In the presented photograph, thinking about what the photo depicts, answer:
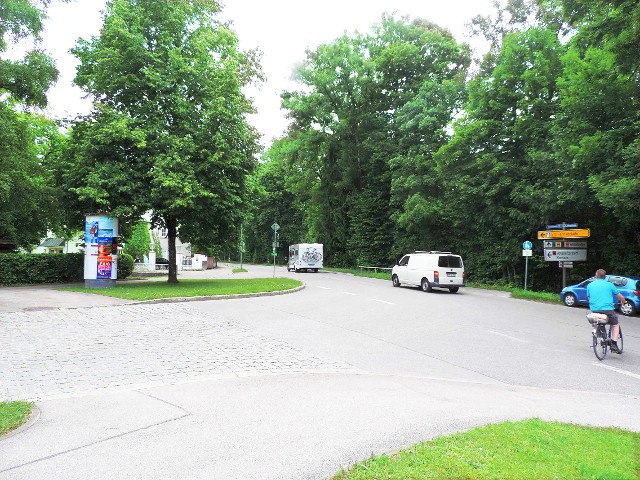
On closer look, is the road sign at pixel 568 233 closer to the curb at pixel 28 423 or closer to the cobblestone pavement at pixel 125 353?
the cobblestone pavement at pixel 125 353

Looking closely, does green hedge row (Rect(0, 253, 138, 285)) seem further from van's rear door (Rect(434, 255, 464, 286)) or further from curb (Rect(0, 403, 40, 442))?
curb (Rect(0, 403, 40, 442))

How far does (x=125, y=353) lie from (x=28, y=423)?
3754 millimetres

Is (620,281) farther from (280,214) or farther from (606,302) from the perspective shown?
(280,214)

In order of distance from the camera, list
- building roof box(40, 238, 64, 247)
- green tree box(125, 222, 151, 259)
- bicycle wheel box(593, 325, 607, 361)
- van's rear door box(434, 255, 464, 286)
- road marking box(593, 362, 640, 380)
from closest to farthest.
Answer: road marking box(593, 362, 640, 380)
bicycle wheel box(593, 325, 607, 361)
van's rear door box(434, 255, 464, 286)
green tree box(125, 222, 151, 259)
building roof box(40, 238, 64, 247)

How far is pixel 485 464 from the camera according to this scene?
12.1 feet

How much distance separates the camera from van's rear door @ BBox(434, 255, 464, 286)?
24219 mm

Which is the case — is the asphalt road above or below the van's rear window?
below

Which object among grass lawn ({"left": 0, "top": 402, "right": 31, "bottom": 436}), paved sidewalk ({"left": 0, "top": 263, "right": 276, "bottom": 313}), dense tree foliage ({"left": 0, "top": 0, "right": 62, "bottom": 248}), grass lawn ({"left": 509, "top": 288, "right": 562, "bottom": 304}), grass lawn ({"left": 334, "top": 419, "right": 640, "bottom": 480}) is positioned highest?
dense tree foliage ({"left": 0, "top": 0, "right": 62, "bottom": 248})

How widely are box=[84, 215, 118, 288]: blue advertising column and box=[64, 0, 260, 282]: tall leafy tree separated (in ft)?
2.84

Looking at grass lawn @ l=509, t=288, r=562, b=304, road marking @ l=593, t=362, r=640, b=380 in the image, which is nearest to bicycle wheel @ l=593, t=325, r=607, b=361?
road marking @ l=593, t=362, r=640, b=380

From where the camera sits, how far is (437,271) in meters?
24.2

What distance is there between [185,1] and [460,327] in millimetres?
21788

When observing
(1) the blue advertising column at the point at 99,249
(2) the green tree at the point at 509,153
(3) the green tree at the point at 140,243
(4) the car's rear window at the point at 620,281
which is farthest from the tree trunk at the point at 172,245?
(3) the green tree at the point at 140,243

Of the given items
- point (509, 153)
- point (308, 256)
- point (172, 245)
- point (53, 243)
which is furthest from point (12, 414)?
point (53, 243)
